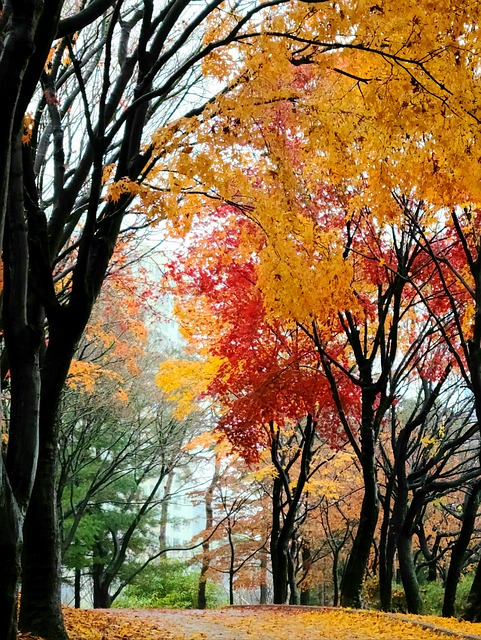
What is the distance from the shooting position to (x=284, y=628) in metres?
7.33

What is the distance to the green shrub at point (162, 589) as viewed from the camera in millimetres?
19328

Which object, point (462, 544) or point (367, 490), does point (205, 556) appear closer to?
point (462, 544)

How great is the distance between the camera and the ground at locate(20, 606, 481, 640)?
591cm

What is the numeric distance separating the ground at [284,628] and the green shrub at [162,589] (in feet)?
38.5

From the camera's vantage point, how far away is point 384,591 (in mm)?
11570

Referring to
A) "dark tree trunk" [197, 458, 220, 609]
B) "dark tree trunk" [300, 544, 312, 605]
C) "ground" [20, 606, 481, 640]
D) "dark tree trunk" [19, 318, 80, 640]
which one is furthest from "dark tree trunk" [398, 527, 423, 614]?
"dark tree trunk" [300, 544, 312, 605]

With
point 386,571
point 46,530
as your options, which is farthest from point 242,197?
point 386,571

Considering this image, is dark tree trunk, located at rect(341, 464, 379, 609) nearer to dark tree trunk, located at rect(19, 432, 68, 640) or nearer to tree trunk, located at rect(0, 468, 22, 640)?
dark tree trunk, located at rect(19, 432, 68, 640)

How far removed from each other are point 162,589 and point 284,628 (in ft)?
46.0

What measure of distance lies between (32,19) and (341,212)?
7157mm

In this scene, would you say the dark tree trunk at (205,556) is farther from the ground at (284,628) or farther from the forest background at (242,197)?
the ground at (284,628)

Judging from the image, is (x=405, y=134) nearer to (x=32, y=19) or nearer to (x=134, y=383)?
(x=32, y=19)

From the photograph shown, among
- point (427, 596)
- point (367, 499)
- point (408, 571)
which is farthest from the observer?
point (427, 596)

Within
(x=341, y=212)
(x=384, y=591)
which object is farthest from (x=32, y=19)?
(x=384, y=591)
